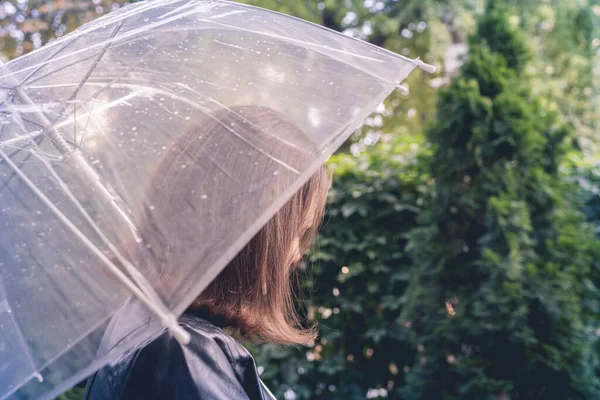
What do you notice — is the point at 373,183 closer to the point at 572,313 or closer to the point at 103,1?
the point at 572,313

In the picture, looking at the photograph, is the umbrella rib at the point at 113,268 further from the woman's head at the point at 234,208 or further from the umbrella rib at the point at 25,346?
the umbrella rib at the point at 25,346

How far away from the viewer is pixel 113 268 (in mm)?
1191

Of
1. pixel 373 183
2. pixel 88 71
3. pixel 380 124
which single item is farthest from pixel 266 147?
pixel 380 124

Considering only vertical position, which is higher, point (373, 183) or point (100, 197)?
point (100, 197)

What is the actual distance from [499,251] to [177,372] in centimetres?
248

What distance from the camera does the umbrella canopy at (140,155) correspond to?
1.18 m

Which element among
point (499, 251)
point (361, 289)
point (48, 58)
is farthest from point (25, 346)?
point (361, 289)

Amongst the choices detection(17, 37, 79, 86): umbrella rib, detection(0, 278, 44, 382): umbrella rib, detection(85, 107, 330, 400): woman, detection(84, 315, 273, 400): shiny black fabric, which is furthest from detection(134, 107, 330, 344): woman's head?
detection(17, 37, 79, 86): umbrella rib

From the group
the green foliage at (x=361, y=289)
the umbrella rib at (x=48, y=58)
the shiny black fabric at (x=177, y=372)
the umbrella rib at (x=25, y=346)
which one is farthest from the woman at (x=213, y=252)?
the green foliage at (x=361, y=289)

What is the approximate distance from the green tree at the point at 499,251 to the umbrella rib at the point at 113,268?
241 cm

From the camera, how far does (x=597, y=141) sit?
12039 millimetres

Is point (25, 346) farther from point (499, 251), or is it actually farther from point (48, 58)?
point (499, 251)

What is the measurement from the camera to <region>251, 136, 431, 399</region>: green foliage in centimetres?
399

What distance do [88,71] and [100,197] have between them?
39 cm
